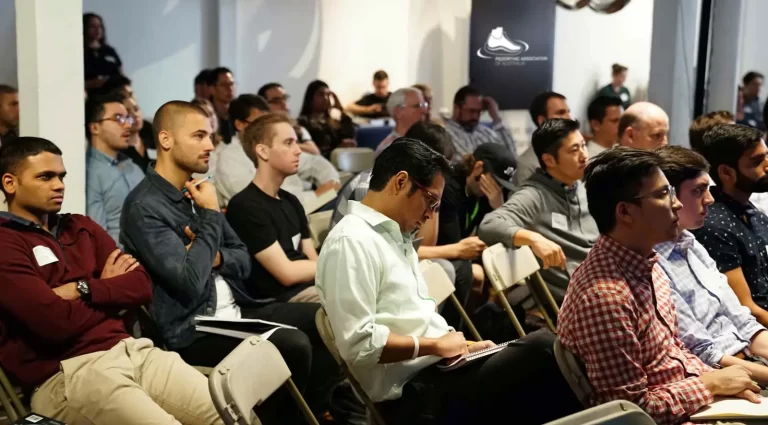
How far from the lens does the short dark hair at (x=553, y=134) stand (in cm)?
375

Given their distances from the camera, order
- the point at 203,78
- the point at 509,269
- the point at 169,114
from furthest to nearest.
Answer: the point at 203,78
the point at 509,269
the point at 169,114

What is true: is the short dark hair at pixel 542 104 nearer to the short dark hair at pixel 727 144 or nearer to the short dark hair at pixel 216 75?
the short dark hair at pixel 727 144

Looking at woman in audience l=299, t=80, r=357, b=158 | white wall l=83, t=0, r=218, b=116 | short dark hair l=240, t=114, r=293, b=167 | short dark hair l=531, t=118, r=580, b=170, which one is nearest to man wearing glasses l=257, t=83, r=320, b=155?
woman in audience l=299, t=80, r=357, b=158

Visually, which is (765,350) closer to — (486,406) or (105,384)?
(486,406)

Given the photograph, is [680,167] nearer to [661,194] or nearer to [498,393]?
[661,194]

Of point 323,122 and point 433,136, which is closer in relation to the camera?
point 433,136

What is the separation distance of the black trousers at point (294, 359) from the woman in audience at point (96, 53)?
3.99 m

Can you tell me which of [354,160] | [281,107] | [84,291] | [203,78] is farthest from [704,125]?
[203,78]

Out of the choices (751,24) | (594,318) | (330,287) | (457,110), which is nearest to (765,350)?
(594,318)

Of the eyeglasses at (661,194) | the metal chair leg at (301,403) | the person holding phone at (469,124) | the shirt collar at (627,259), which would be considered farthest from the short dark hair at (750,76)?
the metal chair leg at (301,403)

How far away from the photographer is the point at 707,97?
6645 mm

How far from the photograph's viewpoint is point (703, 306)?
275cm

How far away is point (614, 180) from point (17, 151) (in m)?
1.87

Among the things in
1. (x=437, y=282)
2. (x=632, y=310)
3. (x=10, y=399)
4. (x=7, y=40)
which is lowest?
(x=10, y=399)
